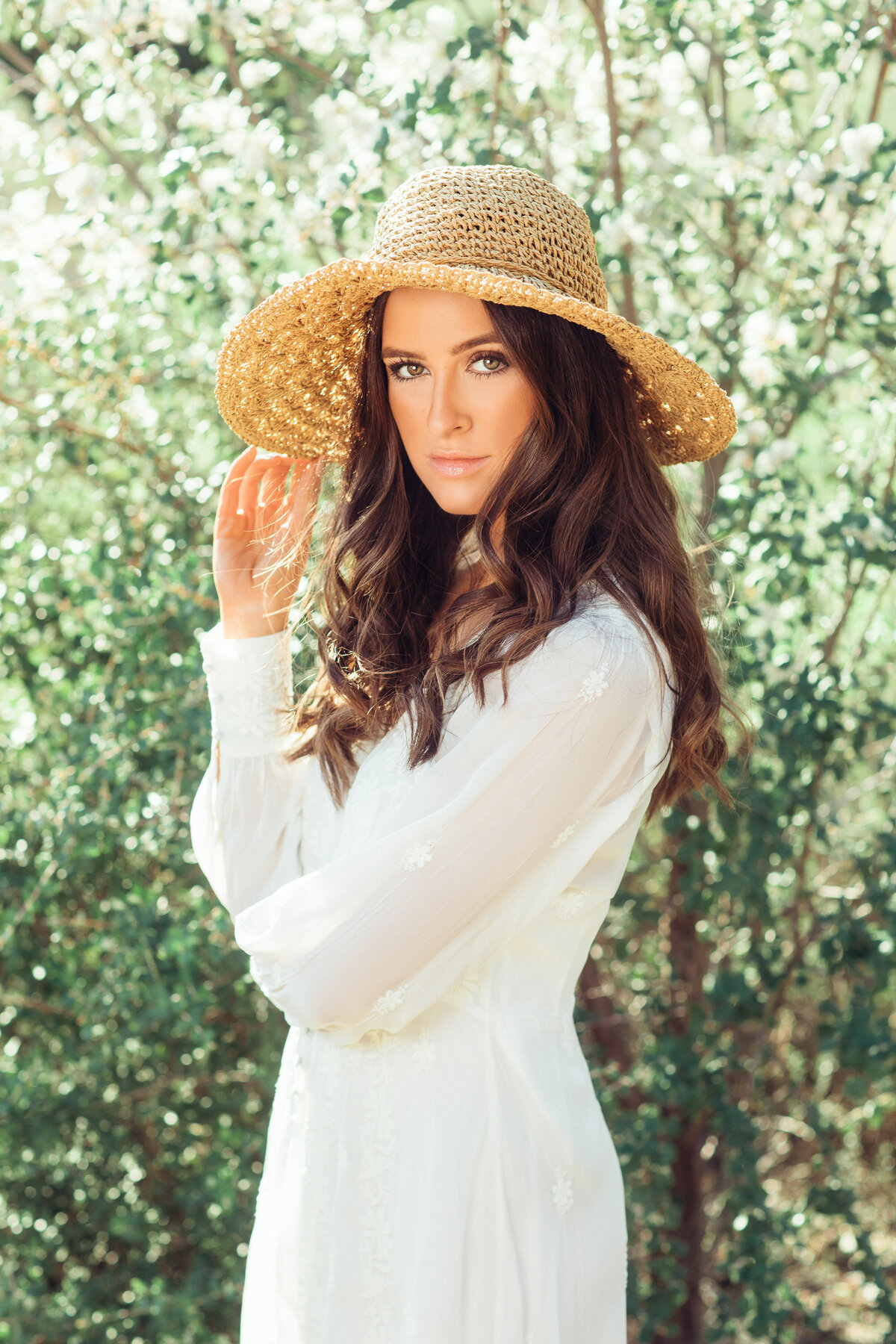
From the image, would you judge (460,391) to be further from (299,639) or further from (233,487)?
(299,639)

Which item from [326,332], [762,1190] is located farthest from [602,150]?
[762,1190]

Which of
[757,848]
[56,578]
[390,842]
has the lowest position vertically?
[757,848]

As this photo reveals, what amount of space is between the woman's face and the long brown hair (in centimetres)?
2

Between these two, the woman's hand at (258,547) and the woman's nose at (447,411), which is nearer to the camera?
the woman's nose at (447,411)

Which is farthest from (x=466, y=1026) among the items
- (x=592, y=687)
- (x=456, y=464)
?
(x=456, y=464)

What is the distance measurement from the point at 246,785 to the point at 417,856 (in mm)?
419

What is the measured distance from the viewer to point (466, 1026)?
4.21 ft

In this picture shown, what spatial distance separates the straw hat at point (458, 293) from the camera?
4.23ft

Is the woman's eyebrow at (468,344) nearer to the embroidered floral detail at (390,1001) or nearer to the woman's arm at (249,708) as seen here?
the woman's arm at (249,708)

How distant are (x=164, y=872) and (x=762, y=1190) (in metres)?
1.31

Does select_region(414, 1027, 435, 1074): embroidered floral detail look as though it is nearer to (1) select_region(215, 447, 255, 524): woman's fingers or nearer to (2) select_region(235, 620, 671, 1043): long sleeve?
(2) select_region(235, 620, 671, 1043): long sleeve

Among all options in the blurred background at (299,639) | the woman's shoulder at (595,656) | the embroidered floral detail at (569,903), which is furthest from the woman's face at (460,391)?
the blurred background at (299,639)

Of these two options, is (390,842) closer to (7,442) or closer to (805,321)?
(805,321)

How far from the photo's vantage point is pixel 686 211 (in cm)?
221
